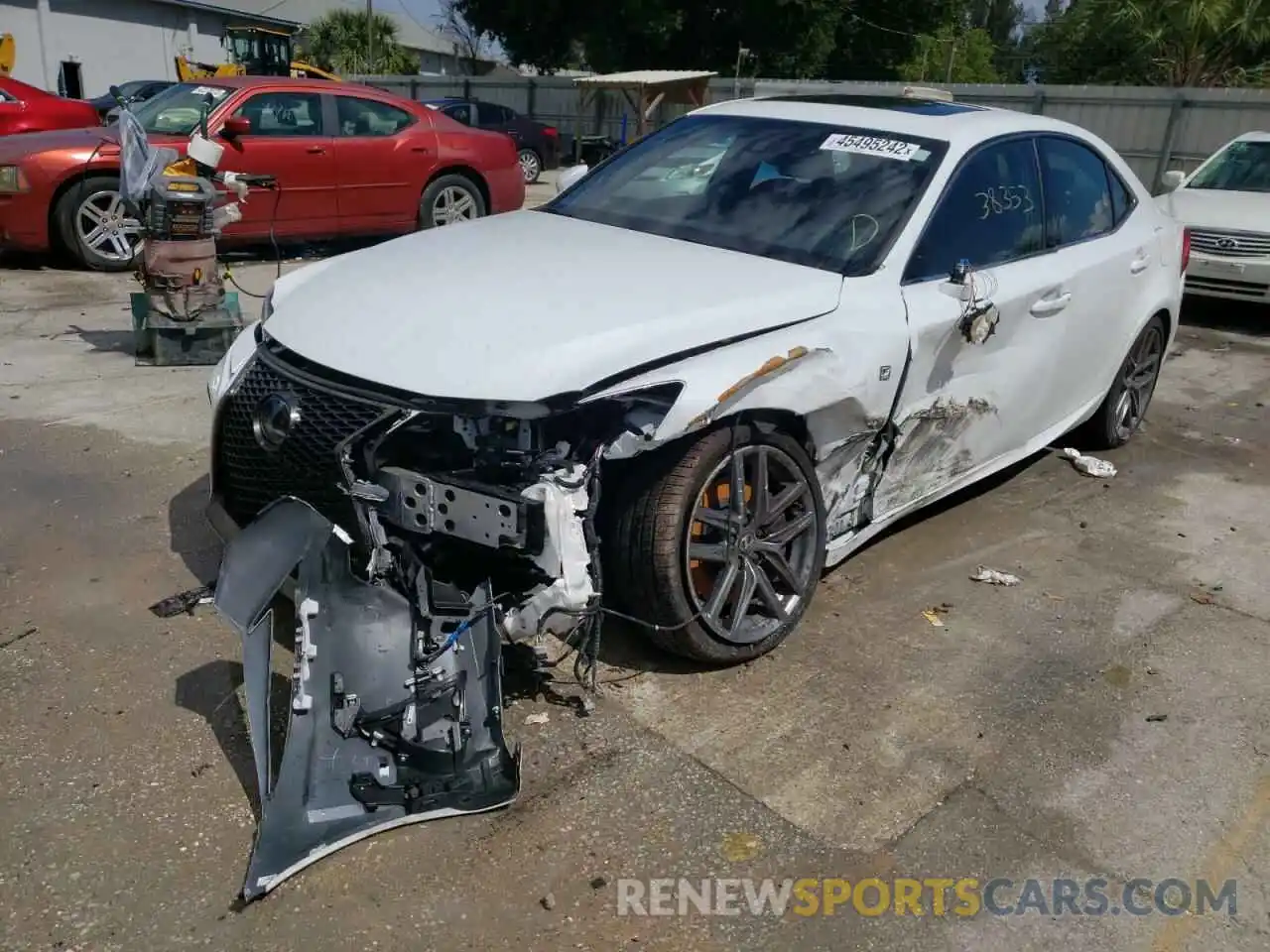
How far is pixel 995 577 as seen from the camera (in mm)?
4219

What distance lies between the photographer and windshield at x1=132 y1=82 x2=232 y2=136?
8992 mm

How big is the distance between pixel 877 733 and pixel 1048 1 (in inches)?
3400

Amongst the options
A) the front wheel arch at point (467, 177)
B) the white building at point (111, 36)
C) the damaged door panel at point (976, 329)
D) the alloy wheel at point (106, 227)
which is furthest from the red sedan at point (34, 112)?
the white building at point (111, 36)

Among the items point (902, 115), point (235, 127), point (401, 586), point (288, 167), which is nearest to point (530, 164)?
point (288, 167)

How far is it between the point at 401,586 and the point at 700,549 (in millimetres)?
896

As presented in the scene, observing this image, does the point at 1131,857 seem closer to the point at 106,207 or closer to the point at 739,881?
the point at 739,881

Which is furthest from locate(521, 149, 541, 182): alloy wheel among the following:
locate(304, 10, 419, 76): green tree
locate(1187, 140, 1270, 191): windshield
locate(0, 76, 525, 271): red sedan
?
locate(304, 10, 419, 76): green tree

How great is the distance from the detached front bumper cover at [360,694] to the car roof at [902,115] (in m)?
2.49

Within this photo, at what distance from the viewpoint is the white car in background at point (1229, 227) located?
877cm

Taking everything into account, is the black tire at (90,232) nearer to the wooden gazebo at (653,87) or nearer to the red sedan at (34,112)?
the red sedan at (34,112)

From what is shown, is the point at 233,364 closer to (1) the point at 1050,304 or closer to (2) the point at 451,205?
(1) the point at 1050,304

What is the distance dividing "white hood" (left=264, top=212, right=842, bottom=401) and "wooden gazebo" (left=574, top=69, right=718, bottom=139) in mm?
17227

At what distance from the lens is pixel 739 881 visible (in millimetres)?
2568

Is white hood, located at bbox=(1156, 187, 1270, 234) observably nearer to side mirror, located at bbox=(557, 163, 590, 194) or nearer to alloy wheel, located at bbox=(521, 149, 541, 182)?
side mirror, located at bbox=(557, 163, 590, 194)
